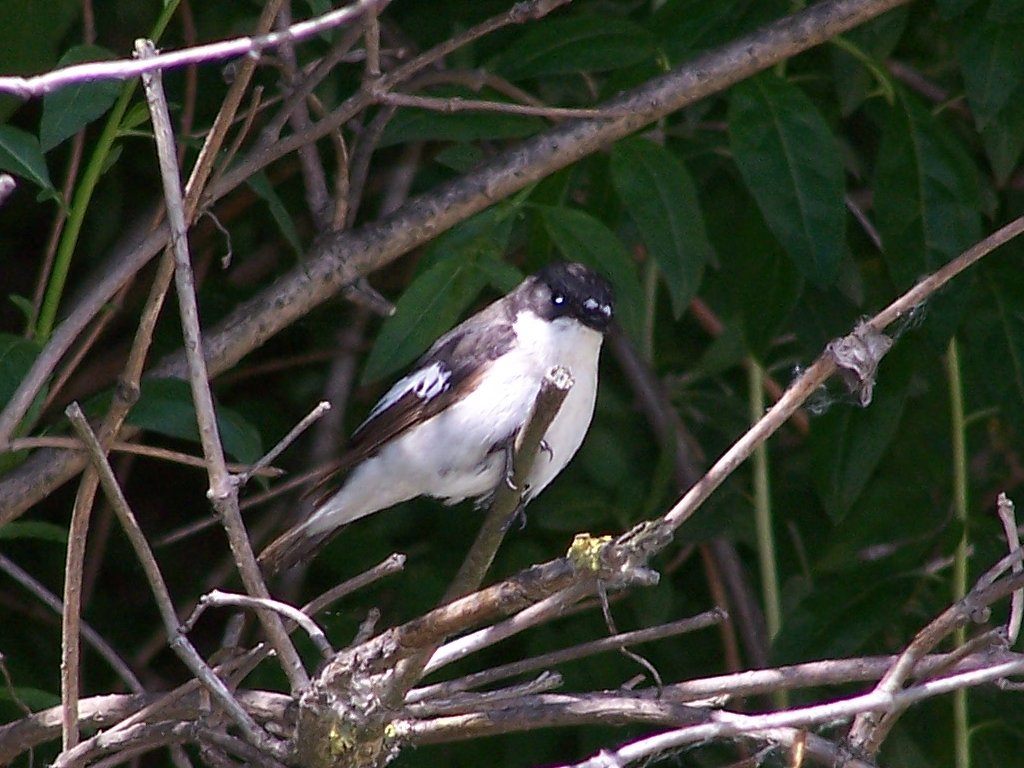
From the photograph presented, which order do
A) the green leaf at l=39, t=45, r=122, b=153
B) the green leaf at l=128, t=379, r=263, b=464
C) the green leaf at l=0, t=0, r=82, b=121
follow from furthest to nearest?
the green leaf at l=0, t=0, r=82, b=121 → the green leaf at l=128, t=379, r=263, b=464 → the green leaf at l=39, t=45, r=122, b=153

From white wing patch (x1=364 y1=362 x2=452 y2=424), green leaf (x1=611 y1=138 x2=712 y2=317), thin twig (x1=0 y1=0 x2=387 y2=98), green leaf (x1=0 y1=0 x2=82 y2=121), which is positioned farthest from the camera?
white wing patch (x1=364 y1=362 x2=452 y2=424)

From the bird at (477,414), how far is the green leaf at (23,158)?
38.3 inches

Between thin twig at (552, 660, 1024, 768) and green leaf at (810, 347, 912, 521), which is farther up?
thin twig at (552, 660, 1024, 768)

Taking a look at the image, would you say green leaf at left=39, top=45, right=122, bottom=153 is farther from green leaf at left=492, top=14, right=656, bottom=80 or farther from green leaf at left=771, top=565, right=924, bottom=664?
green leaf at left=771, top=565, right=924, bottom=664

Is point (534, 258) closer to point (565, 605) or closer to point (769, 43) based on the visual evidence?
point (769, 43)

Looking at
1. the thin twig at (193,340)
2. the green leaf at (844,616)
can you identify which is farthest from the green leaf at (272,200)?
the green leaf at (844,616)

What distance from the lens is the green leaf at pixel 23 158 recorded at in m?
2.68

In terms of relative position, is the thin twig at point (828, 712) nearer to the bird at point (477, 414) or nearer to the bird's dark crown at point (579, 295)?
the bird at point (477, 414)

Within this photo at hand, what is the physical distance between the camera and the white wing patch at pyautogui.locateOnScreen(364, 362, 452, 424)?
3.57 meters

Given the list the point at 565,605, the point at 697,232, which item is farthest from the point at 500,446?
the point at 565,605

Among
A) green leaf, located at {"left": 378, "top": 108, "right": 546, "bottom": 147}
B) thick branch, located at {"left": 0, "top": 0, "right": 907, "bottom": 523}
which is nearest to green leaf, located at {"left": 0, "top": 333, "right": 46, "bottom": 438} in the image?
thick branch, located at {"left": 0, "top": 0, "right": 907, "bottom": 523}

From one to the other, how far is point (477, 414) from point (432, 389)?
0.22m

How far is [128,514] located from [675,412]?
2.18 metres

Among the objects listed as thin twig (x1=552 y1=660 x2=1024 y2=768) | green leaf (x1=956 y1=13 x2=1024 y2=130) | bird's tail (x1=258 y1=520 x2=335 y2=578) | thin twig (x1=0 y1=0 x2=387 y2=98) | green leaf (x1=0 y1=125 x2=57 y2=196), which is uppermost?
thin twig (x1=0 y1=0 x2=387 y2=98)
